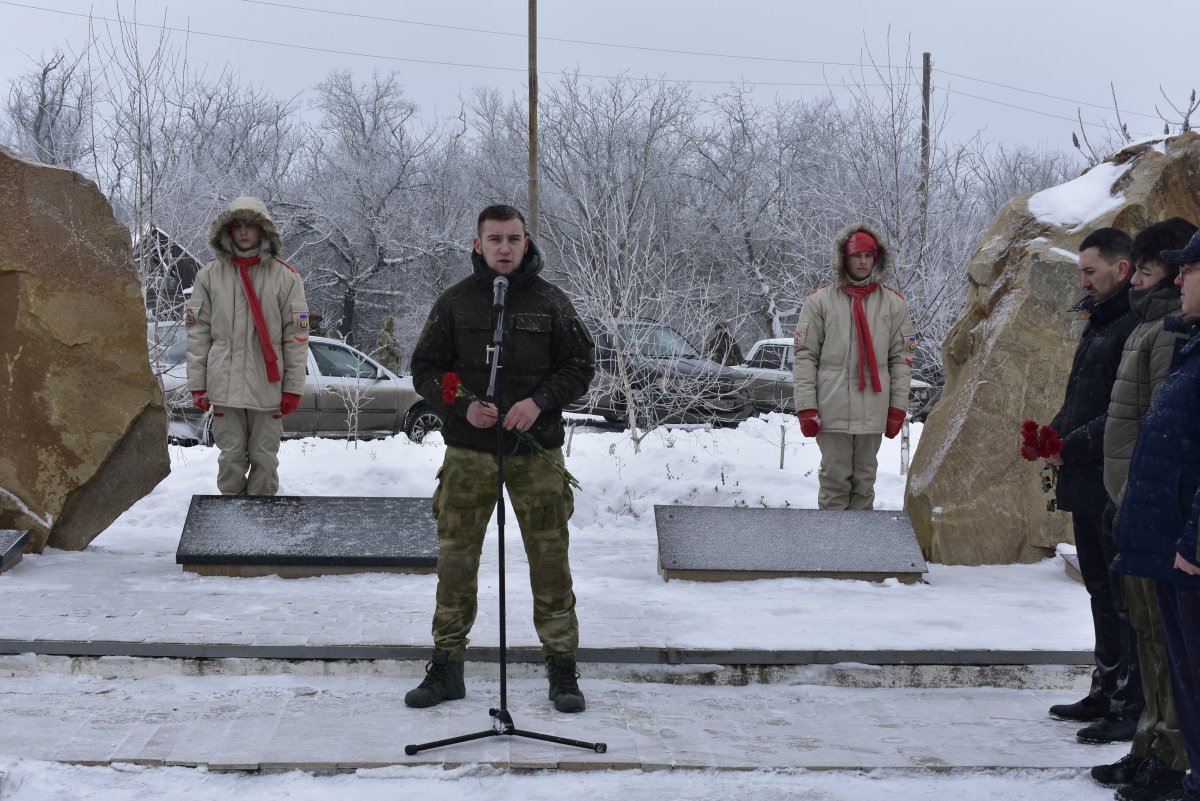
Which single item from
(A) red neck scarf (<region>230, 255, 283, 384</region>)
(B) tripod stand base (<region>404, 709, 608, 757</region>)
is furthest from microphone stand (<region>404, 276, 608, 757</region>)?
(A) red neck scarf (<region>230, 255, 283, 384</region>)

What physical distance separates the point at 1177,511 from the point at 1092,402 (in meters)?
1.26

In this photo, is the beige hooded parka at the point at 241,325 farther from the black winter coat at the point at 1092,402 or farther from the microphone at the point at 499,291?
the black winter coat at the point at 1092,402

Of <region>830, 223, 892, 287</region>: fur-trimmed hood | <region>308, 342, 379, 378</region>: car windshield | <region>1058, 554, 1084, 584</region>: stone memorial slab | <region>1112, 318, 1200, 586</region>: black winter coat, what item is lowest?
<region>1058, 554, 1084, 584</region>: stone memorial slab

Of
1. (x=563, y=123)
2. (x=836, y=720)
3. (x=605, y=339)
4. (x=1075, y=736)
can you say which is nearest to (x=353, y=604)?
(x=836, y=720)

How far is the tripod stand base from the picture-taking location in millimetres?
4445

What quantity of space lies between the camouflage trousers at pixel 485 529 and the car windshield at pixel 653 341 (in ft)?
22.7

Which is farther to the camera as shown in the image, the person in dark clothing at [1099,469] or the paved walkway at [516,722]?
the person in dark clothing at [1099,469]

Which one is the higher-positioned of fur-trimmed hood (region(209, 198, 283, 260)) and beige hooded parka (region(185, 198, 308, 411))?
fur-trimmed hood (region(209, 198, 283, 260))

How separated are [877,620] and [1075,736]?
4.79ft

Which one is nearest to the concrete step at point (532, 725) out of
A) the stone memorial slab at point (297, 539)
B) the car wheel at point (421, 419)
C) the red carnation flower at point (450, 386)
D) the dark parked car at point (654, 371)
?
the red carnation flower at point (450, 386)

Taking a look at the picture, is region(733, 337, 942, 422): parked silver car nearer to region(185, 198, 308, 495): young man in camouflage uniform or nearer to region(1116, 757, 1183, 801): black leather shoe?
region(185, 198, 308, 495): young man in camouflage uniform

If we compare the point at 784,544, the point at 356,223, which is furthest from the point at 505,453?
the point at 356,223

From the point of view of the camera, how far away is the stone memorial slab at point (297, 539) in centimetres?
702

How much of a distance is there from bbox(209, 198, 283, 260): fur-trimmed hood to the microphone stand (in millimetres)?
2823
